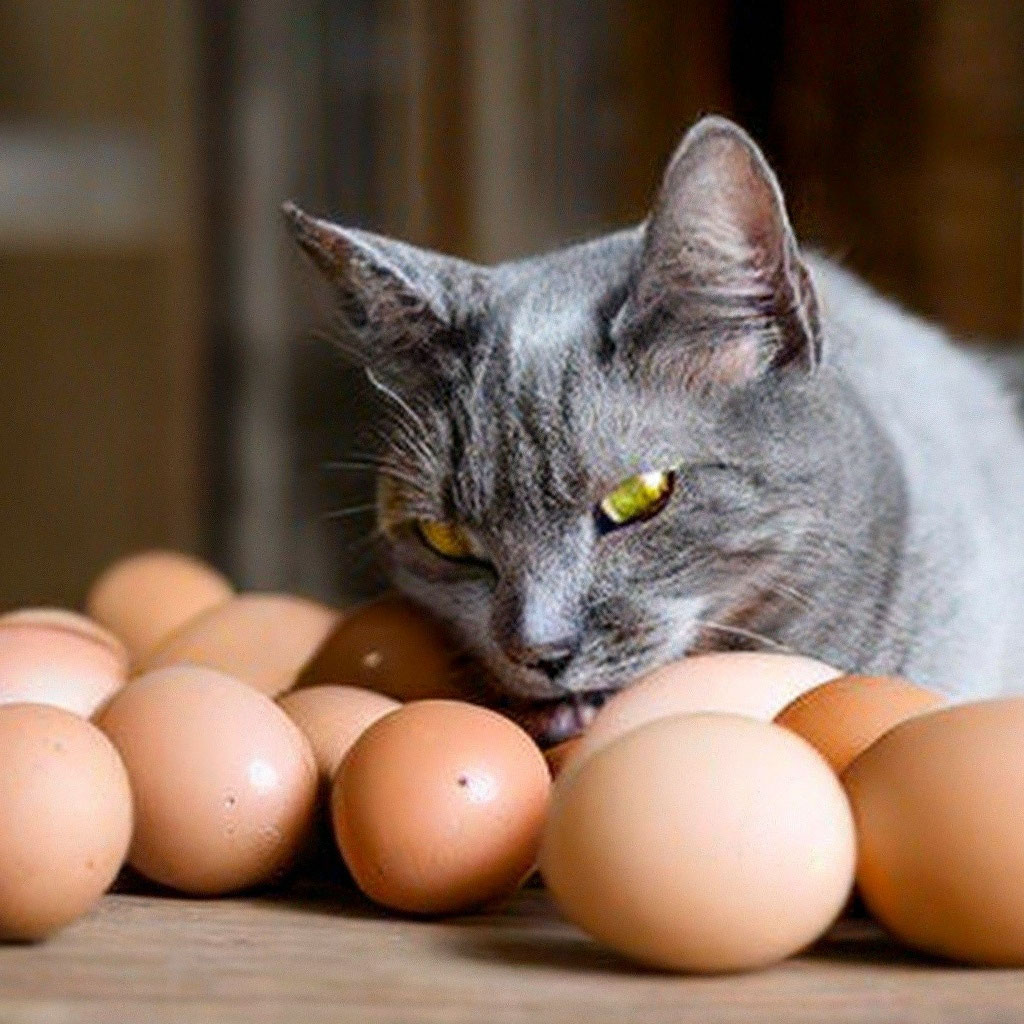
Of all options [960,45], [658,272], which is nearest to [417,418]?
[658,272]

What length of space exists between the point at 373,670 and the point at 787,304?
352 mm

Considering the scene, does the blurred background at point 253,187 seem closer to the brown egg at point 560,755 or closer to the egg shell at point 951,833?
the brown egg at point 560,755

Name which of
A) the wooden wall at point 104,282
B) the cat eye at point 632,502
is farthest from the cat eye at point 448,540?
the wooden wall at point 104,282

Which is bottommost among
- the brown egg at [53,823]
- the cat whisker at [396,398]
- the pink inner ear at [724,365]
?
the brown egg at [53,823]

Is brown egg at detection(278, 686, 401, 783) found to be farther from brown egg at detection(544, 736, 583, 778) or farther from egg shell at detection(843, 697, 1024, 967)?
egg shell at detection(843, 697, 1024, 967)

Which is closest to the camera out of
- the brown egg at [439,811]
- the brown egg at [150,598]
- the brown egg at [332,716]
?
the brown egg at [439,811]

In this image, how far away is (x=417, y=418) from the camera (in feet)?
4.88

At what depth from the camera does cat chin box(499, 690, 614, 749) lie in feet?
4.54

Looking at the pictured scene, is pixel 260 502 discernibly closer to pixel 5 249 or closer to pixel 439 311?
pixel 5 249

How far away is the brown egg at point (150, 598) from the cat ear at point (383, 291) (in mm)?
332

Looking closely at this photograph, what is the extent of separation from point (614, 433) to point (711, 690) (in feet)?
0.72

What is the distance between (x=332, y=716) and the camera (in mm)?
1307

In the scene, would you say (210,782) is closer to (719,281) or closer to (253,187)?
(719,281)

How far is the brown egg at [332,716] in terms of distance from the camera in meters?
1.28
